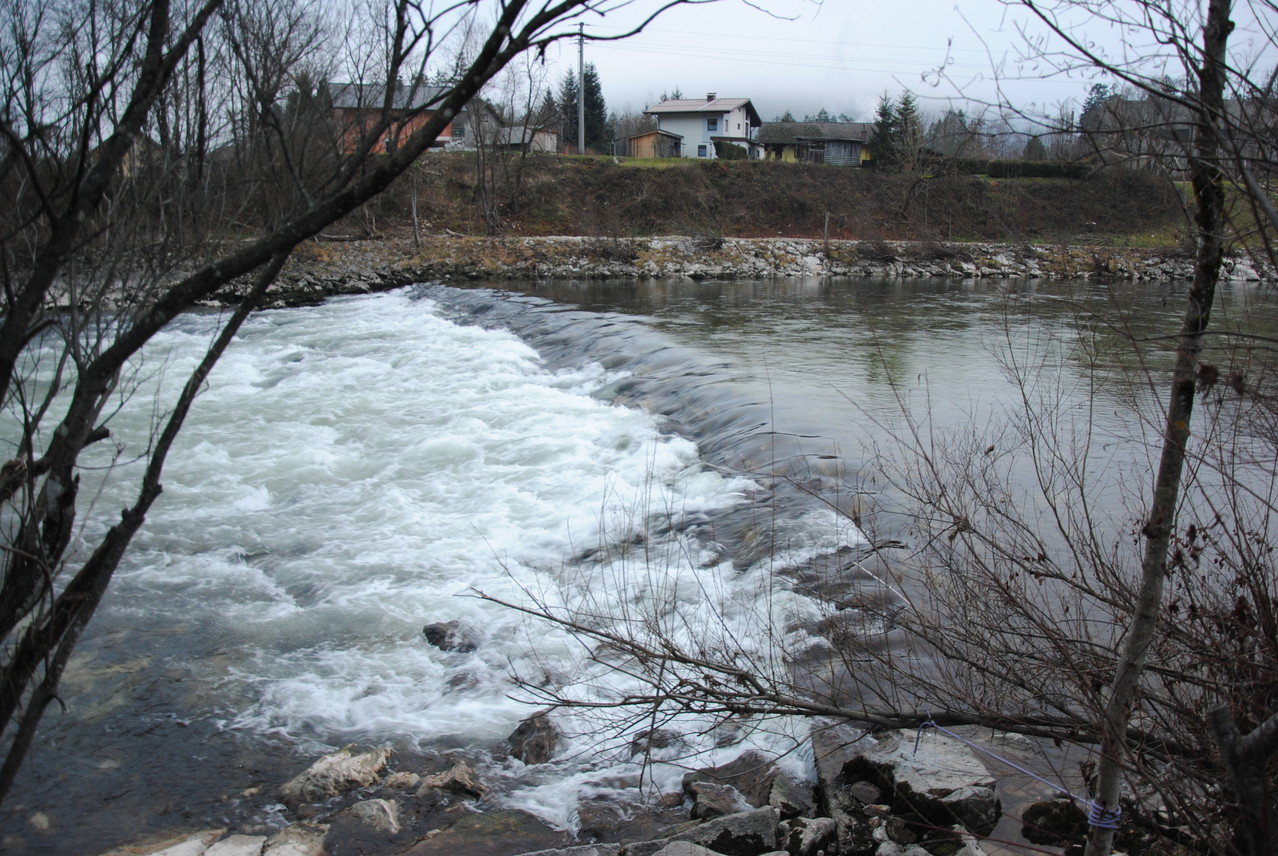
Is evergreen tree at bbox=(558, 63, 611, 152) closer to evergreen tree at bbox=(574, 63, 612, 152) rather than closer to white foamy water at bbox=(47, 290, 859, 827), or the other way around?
evergreen tree at bbox=(574, 63, 612, 152)

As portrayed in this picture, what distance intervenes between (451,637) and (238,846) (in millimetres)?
2520

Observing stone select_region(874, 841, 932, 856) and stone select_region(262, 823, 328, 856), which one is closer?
stone select_region(874, 841, 932, 856)

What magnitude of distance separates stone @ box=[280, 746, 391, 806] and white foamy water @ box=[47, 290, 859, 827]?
354mm

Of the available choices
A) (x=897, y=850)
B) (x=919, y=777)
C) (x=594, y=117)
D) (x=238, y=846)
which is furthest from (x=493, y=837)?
(x=594, y=117)

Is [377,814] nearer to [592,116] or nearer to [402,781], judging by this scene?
[402,781]

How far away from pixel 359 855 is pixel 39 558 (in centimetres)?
256

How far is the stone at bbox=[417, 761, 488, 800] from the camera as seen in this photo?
16.2 feet

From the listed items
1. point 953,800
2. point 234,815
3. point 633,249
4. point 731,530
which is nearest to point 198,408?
point 731,530

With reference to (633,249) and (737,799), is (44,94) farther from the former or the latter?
(633,249)

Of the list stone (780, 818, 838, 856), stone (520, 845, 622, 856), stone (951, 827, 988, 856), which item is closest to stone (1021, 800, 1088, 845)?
stone (951, 827, 988, 856)

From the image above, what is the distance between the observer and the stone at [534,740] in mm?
5320

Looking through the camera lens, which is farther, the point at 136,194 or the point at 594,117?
the point at 594,117

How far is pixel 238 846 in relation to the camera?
4438 millimetres

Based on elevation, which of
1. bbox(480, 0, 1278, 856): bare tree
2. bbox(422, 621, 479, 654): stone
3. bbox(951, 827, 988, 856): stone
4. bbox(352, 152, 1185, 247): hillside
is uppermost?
bbox(352, 152, 1185, 247): hillside
